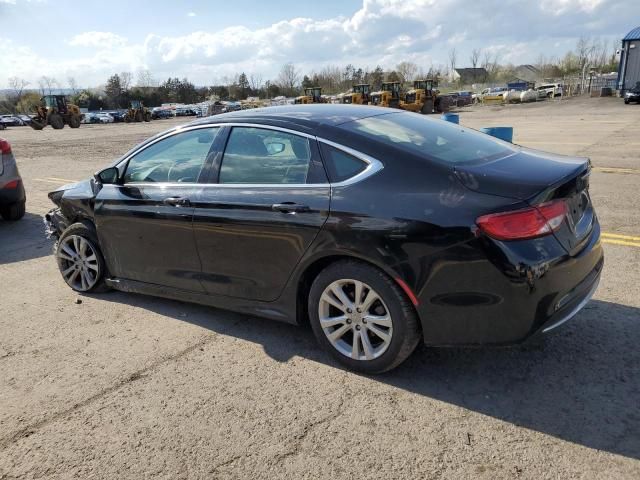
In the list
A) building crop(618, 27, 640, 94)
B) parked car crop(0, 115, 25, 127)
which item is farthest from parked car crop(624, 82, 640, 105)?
parked car crop(0, 115, 25, 127)

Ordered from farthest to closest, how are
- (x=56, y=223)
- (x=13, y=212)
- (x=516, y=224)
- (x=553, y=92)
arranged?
1. (x=553, y=92)
2. (x=13, y=212)
3. (x=56, y=223)
4. (x=516, y=224)

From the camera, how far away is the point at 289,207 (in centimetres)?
326

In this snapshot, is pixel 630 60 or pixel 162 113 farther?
pixel 162 113

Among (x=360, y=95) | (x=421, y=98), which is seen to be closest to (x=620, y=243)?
(x=421, y=98)

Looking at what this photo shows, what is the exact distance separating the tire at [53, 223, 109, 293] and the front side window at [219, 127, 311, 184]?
1719 mm

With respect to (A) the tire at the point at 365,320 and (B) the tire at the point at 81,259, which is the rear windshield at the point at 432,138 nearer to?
(A) the tire at the point at 365,320

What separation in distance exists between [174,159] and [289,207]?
1326 millimetres

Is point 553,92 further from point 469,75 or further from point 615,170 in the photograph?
point 469,75

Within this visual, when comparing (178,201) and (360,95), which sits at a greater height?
(178,201)

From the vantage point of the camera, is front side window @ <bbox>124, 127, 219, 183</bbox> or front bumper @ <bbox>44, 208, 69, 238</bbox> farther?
front bumper @ <bbox>44, 208, 69, 238</bbox>

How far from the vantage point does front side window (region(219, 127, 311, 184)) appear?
335 cm

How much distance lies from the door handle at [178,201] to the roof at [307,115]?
0.63m

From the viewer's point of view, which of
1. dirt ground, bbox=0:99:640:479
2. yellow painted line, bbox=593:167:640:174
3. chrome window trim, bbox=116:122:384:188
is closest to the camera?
dirt ground, bbox=0:99:640:479

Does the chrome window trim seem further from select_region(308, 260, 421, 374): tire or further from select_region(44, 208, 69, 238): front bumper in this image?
select_region(44, 208, 69, 238): front bumper
